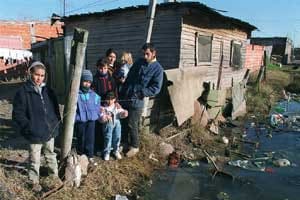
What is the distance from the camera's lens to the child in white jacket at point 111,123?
20.4ft

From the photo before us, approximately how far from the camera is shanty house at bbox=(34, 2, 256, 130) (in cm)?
925

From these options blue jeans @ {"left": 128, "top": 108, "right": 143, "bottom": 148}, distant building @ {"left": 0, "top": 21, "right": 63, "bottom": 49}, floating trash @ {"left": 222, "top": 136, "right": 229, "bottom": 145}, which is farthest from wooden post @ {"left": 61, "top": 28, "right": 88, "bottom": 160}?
distant building @ {"left": 0, "top": 21, "right": 63, "bottom": 49}

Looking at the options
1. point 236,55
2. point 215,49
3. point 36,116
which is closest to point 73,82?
point 36,116

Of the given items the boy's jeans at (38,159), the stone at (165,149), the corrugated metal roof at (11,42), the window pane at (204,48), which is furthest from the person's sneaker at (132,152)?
the corrugated metal roof at (11,42)

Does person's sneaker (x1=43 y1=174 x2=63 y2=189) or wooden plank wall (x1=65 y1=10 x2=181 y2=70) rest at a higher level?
wooden plank wall (x1=65 y1=10 x2=181 y2=70)

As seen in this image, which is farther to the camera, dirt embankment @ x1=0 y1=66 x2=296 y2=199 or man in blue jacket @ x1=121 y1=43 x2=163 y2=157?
man in blue jacket @ x1=121 y1=43 x2=163 y2=157

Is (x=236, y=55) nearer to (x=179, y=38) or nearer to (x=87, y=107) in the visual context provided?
(x=179, y=38)

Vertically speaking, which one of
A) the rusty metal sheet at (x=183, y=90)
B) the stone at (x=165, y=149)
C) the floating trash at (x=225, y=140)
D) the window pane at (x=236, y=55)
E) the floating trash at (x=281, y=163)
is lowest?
the floating trash at (x=281, y=163)

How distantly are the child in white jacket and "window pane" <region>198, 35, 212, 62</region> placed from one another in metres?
7.06

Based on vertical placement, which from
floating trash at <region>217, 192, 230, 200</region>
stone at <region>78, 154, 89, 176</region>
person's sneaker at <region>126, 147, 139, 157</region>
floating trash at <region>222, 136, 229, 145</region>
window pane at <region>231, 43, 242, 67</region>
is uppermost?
window pane at <region>231, 43, 242, 67</region>

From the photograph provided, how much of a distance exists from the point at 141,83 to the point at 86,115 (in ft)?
3.81

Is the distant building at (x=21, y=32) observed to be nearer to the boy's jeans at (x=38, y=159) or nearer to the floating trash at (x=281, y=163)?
the floating trash at (x=281, y=163)

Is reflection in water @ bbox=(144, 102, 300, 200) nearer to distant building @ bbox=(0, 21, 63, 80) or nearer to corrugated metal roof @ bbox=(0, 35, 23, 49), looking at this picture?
distant building @ bbox=(0, 21, 63, 80)

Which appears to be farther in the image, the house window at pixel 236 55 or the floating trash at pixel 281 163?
the house window at pixel 236 55
